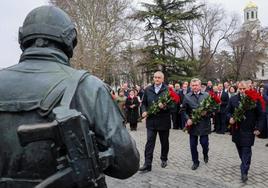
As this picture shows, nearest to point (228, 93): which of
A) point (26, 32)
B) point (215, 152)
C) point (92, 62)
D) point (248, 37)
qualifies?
point (215, 152)

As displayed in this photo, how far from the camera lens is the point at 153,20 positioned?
1300 inches

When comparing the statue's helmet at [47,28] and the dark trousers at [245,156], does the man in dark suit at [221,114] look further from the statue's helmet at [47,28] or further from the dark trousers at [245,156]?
the statue's helmet at [47,28]

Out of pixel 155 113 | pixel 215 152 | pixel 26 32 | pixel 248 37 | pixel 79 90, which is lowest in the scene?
pixel 215 152

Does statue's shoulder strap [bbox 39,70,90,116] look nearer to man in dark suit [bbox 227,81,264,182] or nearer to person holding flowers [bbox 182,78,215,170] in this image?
man in dark suit [bbox 227,81,264,182]

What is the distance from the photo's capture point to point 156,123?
7.48m

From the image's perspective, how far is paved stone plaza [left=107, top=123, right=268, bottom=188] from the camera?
6.50 metres

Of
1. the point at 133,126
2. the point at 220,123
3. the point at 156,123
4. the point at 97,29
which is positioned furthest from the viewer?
the point at 97,29

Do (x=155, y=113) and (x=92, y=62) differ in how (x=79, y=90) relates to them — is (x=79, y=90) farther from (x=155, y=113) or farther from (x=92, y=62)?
(x=92, y=62)

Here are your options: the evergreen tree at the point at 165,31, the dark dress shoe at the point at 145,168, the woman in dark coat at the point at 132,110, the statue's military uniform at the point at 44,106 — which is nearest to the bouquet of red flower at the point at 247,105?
the dark dress shoe at the point at 145,168

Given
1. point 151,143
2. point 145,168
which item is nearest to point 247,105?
point 151,143

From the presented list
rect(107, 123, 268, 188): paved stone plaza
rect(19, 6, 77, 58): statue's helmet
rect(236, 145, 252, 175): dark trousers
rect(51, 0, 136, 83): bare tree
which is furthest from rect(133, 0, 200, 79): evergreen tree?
rect(19, 6, 77, 58): statue's helmet

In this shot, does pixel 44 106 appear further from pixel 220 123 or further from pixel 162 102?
pixel 220 123

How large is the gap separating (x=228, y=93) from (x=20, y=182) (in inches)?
486

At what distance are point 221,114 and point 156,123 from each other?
6.84m
